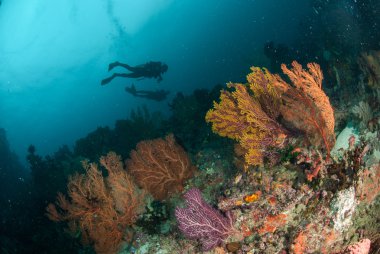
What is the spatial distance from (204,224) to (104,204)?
2.44 metres

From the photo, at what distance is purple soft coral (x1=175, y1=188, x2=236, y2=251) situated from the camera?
362cm

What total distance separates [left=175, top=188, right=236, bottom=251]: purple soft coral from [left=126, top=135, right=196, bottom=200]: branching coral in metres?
1.81

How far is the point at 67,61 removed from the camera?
117 meters

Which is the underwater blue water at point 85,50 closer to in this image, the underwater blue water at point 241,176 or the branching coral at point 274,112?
the underwater blue water at point 241,176

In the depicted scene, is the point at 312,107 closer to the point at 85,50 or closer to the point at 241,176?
the point at 241,176

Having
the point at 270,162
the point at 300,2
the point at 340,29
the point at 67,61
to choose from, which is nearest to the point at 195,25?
the point at 300,2

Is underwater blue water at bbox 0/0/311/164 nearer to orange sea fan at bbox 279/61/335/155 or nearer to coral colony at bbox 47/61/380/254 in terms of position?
coral colony at bbox 47/61/380/254


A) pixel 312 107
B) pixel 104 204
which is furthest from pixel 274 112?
pixel 104 204

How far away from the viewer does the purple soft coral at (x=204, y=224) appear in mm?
3623

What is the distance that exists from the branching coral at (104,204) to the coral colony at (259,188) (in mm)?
20

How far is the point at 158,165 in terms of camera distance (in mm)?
5359

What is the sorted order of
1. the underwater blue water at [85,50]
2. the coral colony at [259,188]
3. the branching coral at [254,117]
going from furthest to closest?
the underwater blue water at [85,50] → the branching coral at [254,117] → the coral colony at [259,188]

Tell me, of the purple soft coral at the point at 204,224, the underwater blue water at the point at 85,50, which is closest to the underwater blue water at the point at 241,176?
the purple soft coral at the point at 204,224

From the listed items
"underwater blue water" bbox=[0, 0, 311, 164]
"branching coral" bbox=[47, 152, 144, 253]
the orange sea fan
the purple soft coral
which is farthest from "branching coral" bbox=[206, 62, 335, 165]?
"underwater blue water" bbox=[0, 0, 311, 164]
